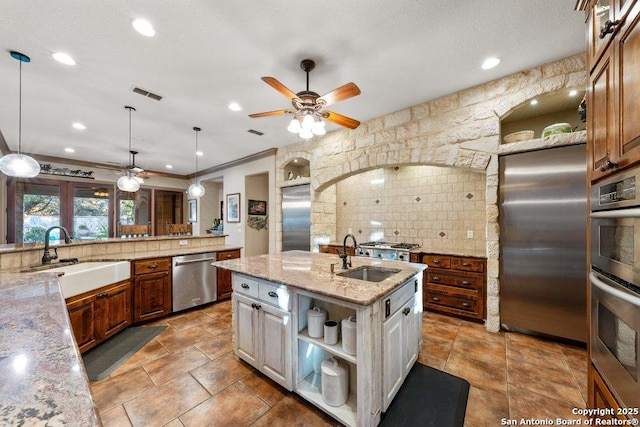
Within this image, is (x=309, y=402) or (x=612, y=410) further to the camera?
(x=309, y=402)

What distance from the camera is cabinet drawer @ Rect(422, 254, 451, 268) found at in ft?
10.8

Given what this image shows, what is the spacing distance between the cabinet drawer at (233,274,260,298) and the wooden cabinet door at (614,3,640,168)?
2241 mm

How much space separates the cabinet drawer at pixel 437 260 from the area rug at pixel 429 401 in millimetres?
1498

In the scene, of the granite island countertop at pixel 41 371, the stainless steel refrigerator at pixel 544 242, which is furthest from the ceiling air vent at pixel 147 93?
the stainless steel refrigerator at pixel 544 242

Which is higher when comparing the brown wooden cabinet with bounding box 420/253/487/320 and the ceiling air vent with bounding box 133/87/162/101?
the ceiling air vent with bounding box 133/87/162/101

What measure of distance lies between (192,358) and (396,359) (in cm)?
190

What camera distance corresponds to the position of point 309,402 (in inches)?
70.8

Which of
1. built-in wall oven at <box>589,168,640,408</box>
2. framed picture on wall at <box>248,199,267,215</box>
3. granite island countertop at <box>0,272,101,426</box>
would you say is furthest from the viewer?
framed picture on wall at <box>248,199,267,215</box>

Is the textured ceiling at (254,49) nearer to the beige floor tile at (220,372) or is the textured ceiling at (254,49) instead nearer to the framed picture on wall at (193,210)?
the beige floor tile at (220,372)

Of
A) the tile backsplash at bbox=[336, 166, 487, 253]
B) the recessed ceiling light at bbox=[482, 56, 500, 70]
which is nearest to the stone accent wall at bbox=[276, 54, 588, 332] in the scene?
the recessed ceiling light at bbox=[482, 56, 500, 70]

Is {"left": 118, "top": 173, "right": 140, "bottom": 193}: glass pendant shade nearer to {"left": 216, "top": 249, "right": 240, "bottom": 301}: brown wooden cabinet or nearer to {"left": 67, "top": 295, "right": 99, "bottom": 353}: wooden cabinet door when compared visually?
{"left": 216, "top": 249, "right": 240, "bottom": 301}: brown wooden cabinet

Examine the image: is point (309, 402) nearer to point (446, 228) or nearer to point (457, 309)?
point (457, 309)

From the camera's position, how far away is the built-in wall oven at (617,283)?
98 centimetres

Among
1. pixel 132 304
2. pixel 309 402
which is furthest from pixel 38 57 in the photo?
pixel 309 402
